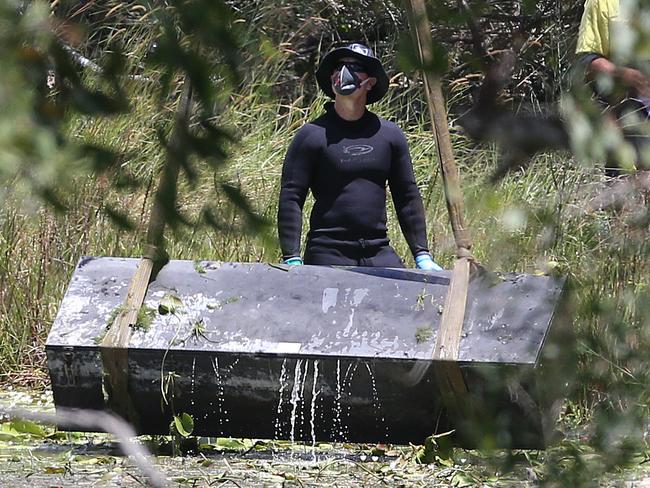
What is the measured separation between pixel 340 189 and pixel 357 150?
0.63 ft

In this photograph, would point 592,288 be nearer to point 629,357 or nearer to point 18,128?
point 629,357

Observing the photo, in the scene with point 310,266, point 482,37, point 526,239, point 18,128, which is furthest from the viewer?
point 310,266

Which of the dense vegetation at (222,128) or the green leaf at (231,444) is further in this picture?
the green leaf at (231,444)

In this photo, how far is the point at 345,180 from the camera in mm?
6391

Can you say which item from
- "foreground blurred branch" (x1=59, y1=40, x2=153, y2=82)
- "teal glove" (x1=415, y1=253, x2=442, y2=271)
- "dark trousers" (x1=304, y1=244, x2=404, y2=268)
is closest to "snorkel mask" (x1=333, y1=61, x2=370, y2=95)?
"dark trousers" (x1=304, y1=244, x2=404, y2=268)

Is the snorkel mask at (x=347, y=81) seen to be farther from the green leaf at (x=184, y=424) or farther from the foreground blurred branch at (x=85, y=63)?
the foreground blurred branch at (x=85, y=63)

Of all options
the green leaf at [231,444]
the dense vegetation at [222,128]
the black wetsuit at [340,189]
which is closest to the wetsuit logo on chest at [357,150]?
the black wetsuit at [340,189]

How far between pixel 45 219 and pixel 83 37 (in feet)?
21.5

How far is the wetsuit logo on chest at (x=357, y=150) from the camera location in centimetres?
640

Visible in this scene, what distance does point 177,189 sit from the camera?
4.09ft

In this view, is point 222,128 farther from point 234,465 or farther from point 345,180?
point 345,180

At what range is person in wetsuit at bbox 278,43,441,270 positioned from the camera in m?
6.38

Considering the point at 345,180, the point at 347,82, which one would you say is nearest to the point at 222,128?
the point at 345,180

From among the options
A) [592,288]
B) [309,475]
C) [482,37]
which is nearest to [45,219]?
[309,475]
